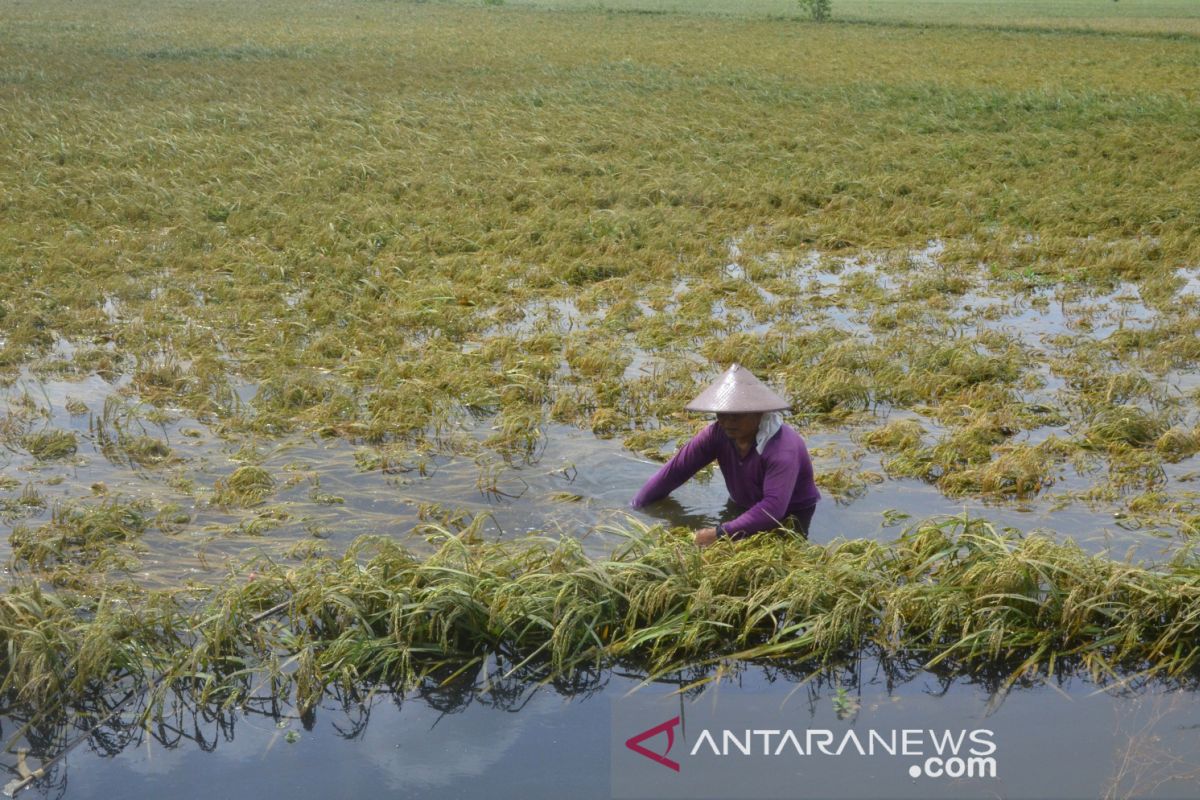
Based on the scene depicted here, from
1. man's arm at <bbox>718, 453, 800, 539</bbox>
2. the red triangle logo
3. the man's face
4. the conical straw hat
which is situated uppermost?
the conical straw hat

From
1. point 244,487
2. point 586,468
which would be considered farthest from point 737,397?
point 244,487

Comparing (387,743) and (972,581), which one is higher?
(972,581)

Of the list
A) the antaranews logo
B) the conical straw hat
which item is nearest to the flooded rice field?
the antaranews logo

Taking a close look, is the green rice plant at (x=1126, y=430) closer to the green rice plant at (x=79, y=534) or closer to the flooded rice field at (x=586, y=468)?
the flooded rice field at (x=586, y=468)

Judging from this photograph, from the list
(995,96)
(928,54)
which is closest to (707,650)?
(995,96)

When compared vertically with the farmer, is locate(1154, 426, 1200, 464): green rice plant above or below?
below

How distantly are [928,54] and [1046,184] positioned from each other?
14.6 m

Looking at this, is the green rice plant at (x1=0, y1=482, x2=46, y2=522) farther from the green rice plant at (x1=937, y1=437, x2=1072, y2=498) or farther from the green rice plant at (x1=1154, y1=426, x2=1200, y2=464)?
the green rice plant at (x1=1154, y1=426, x2=1200, y2=464)

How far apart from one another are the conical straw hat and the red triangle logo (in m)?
1.38

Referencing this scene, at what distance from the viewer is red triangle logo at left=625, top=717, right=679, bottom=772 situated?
4012 mm

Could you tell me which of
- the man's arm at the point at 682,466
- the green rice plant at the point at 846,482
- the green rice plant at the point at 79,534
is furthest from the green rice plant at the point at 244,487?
the green rice plant at the point at 846,482

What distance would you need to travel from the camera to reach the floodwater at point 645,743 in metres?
3.86

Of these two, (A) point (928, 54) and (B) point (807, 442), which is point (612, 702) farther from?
(A) point (928, 54)

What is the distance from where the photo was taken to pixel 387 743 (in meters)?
4.09
